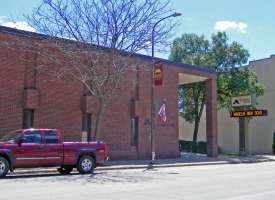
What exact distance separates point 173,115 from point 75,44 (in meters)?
10.1

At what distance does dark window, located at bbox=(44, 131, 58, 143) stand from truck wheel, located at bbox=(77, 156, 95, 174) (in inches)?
55.9

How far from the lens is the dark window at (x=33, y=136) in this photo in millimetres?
12930

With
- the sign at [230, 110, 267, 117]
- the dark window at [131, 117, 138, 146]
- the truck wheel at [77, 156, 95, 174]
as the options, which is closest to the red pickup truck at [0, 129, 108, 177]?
the truck wheel at [77, 156, 95, 174]

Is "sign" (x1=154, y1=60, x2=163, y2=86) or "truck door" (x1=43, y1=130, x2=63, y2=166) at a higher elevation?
"sign" (x1=154, y1=60, x2=163, y2=86)

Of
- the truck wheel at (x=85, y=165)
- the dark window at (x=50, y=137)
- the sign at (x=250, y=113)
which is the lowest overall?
the truck wheel at (x=85, y=165)

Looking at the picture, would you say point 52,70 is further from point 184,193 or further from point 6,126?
point 184,193

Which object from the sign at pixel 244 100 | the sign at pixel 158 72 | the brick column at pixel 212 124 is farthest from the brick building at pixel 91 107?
the sign at pixel 244 100

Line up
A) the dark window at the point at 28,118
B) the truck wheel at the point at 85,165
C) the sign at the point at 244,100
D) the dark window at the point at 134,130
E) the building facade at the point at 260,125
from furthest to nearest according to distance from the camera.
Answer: the building facade at the point at 260,125
the sign at the point at 244,100
the dark window at the point at 134,130
the dark window at the point at 28,118
the truck wheel at the point at 85,165

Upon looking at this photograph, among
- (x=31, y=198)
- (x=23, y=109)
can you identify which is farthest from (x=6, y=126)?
(x=31, y=198)

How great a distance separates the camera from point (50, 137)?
44.1 feet

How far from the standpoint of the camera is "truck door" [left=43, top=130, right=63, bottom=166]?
1310cm

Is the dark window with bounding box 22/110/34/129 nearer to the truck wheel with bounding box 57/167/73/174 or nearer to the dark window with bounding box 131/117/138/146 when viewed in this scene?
the truck wheel with bounding box 57/167/73/174

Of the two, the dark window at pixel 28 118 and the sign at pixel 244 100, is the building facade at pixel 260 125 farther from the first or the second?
the dark window at pixel 28 118

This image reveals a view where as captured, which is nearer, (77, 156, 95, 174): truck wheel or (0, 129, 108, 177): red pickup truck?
(0, 129, 108, 177): red pickup truck
